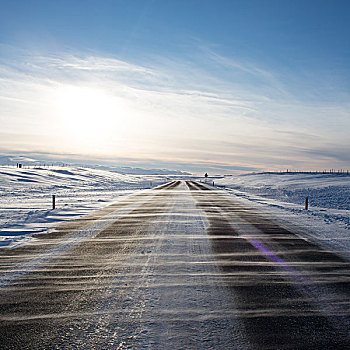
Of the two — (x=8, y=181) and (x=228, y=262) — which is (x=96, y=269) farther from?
(x=8, y=181)

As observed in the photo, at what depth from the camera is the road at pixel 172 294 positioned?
9.14 ft

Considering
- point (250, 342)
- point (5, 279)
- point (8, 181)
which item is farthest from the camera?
point (8, 181)

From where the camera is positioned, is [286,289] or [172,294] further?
[286,289]

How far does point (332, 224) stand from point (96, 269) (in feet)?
28.6

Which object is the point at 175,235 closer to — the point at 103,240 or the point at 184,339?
the point at 103,240

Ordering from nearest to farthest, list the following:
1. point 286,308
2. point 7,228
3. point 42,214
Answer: point 286,308, point 7,228, point 42,214

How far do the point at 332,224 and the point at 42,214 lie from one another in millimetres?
11377

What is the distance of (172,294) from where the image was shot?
3.76 meters

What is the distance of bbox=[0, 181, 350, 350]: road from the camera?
9.14ft

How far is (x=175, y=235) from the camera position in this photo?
24.5ft

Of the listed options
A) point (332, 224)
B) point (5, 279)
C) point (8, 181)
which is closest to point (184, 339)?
point (5, 279)

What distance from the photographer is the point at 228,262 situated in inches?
207

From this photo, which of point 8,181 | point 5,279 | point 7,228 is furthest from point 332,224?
point 8,181

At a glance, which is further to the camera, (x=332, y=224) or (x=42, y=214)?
(x=42, y=214)
